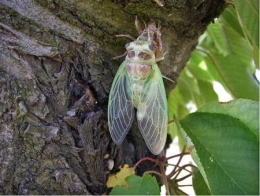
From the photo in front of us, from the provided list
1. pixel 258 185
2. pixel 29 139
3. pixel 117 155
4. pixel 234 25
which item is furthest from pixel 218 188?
pixel 234 25

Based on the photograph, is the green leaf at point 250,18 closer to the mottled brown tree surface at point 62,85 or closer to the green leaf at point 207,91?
the mottled brown tree surface at point 62,85

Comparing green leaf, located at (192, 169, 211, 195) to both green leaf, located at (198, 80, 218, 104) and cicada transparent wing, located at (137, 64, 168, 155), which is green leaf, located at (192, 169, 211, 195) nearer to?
cicada transparent wing, located at (137, 64, 168, 155)

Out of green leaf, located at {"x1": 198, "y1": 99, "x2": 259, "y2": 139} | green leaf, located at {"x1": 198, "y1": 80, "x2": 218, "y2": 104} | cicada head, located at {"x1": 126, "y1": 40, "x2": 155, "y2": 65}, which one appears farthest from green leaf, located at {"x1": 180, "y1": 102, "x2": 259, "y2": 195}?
green leaf, located at {"x1": 198, "y1": 80, "x2": 218, "y2": 104}

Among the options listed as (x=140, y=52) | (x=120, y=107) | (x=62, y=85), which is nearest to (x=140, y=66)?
(x=140, y=52)

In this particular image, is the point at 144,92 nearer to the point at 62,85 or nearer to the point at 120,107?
the point at 120,107

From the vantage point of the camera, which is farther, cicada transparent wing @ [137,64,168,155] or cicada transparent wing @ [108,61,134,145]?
cicada transparent wing @ [137,64,168,155]

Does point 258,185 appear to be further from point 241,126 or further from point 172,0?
point 172,0
